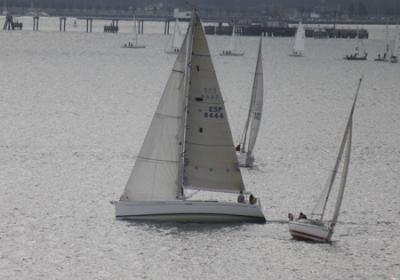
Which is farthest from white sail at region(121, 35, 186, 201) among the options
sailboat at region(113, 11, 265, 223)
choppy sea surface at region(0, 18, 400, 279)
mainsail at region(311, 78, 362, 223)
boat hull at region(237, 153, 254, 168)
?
boat hull at region(237, 153, 254, 168)

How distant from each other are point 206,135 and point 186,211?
3.52m

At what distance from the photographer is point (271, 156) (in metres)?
85.8

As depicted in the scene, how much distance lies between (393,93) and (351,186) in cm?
9307

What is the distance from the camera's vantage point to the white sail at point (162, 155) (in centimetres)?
5788

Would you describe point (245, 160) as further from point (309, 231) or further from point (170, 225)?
point (309, 231)

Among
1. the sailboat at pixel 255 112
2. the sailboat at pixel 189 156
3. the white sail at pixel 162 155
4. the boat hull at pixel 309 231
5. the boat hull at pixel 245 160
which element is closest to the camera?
the boat hull at pixel 309 231

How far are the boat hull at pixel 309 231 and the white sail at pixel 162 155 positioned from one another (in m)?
5.59

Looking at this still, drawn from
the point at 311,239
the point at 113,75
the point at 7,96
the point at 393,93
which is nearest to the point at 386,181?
the point at 311,239

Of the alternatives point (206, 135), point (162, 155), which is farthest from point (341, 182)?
point (162, 155)

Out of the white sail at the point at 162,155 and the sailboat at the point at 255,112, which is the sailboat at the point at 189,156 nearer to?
the white sail at the point at 162,155

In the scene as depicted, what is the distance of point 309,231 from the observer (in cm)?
5669

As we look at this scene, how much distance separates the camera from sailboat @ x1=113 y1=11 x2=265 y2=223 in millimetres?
57625

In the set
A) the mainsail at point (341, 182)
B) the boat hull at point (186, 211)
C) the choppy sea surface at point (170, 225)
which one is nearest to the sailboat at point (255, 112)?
the choppy sea surface at point (170, 225)

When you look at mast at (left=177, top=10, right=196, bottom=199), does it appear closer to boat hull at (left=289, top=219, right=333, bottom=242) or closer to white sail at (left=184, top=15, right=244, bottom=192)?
white sail at (left=184, top=15, right=244, bottom=192)
